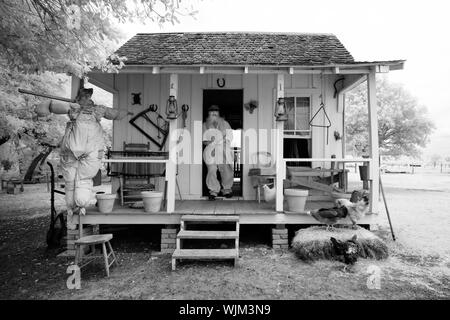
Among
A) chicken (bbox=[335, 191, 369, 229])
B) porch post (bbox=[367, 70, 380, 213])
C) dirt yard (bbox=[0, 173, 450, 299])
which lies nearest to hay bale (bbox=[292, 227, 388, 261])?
dirt yard (bbox=[0, 173, 450, 299])

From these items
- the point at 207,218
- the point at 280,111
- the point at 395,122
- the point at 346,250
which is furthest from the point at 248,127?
the point at 395,122

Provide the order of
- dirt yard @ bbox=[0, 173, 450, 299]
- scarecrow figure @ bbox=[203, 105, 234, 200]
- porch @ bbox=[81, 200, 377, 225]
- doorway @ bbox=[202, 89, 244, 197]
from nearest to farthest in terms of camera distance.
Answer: dirt yard @ bbox=[0, 173, 450, 299] → porch @ bbox=[81, 200, 377, 225] → scarecrow figure @ bbox=[203, 105, 234, 200] → doorway @ bbox=[202, 89, 244, 197]

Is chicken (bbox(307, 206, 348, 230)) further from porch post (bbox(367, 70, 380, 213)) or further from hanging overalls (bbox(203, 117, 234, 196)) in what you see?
hanging overalls (bbox(203, 117, 234, 196))

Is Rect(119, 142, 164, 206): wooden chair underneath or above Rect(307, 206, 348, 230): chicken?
above

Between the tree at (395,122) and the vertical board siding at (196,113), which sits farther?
the tree at (395,122)

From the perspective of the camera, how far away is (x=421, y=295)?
370 centimetres

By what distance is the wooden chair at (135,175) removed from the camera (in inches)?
245

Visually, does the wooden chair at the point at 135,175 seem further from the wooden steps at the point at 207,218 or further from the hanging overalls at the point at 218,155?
the wooden steps at the point at 207,218

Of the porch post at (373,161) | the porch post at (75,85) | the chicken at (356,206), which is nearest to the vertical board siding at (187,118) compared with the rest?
the porch post at (75,85)

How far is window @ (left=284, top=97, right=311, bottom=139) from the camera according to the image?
23.1ft

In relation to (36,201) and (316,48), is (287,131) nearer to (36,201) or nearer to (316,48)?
(316,48)

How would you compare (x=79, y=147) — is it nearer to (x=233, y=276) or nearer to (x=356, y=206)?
(x=233, y=276)

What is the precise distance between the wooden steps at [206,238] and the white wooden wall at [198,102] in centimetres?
179

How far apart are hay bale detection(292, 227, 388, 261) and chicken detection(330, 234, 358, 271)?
0.56 feet
